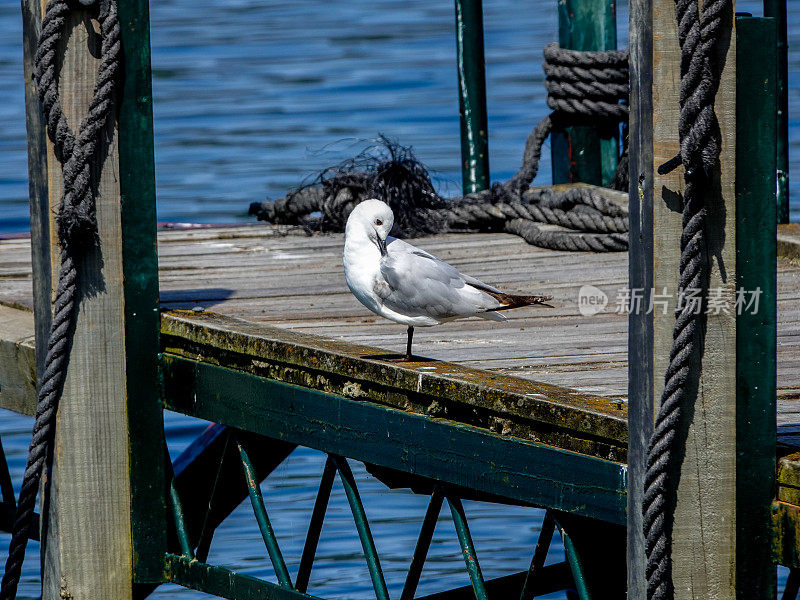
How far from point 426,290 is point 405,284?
57 millimetres

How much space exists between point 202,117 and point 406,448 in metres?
15.8

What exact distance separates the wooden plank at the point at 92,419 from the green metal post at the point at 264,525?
0.41m

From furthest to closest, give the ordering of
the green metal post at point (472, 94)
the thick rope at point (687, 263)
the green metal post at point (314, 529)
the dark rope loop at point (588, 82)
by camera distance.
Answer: the green metal post at point (472, 94)
the dark rope loop at point (588, 82)
the green metal post at point (314, 529)
the thick rope at point (687, 263)

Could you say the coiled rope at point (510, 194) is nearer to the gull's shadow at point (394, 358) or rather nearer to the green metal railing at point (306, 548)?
the green metal railing at point (306, 548)

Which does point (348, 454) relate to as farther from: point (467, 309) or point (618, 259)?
point (618, 259)

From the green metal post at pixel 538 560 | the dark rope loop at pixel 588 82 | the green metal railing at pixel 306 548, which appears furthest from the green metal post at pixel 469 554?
the dark rope loop at pixel 588 82

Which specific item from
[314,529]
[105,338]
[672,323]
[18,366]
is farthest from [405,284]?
[18,366]

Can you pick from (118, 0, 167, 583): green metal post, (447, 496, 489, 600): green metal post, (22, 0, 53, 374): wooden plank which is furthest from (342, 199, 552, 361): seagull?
(22, 0, 53, 374): wooden plank

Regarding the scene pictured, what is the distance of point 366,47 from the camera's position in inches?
910

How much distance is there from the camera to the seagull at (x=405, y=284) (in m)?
4.09

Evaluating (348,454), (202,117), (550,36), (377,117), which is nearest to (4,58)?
(202,117)

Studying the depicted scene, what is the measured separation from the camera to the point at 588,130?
7355 mm

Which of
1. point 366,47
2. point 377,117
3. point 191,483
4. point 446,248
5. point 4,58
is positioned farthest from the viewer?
point 366,47

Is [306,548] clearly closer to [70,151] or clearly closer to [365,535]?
[365,535]
